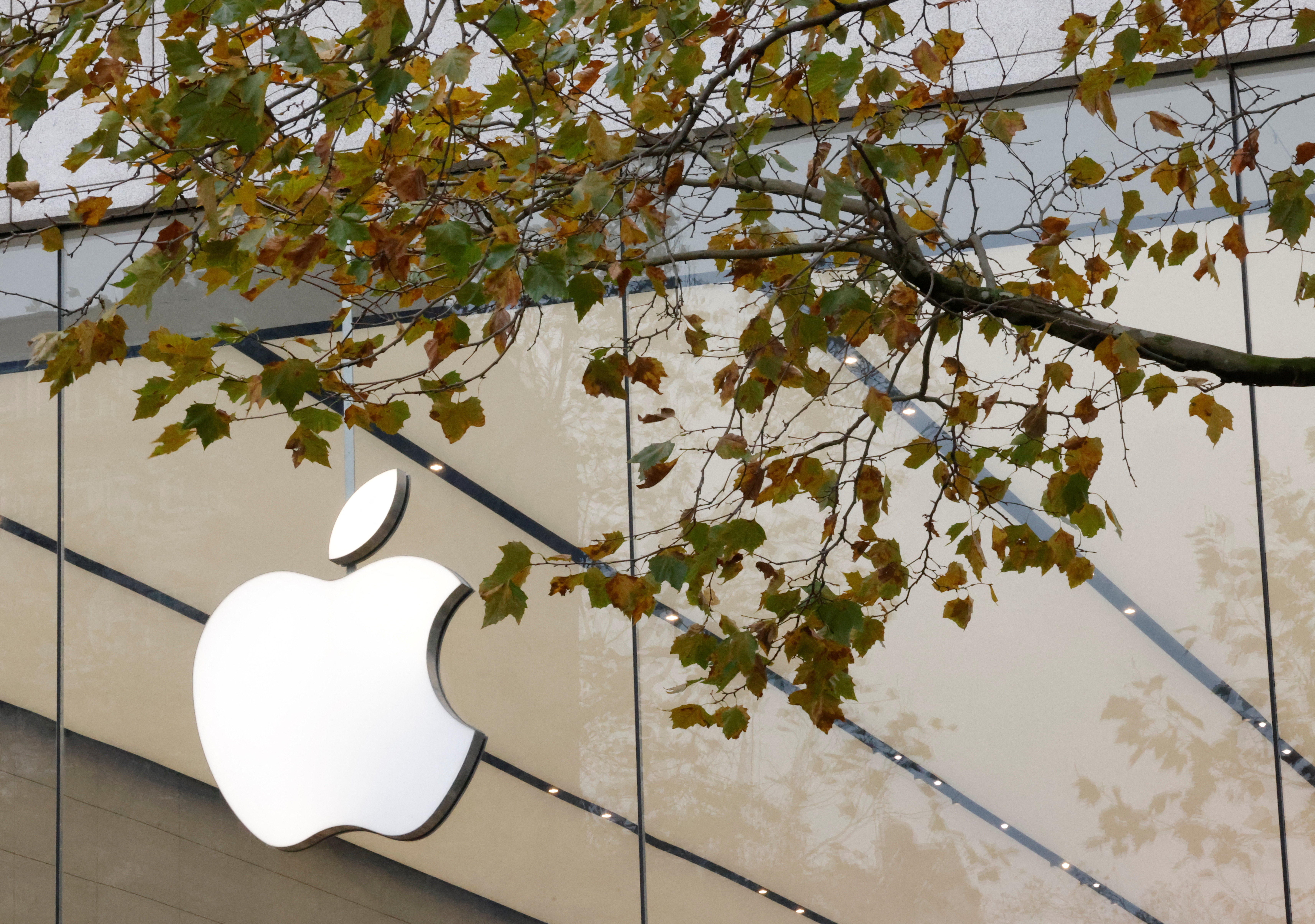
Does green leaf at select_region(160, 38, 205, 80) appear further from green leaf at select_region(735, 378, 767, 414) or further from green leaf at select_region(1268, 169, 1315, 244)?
green leaf at select_region(1268, 169, 1315, 244)

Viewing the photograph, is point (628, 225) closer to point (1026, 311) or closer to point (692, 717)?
point (1026, 311)

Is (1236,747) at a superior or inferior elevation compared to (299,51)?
superior

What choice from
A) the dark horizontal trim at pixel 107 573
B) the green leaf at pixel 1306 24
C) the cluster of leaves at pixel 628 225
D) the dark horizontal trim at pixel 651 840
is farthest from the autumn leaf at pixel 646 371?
the dark horizontal trim at pixel 107 573

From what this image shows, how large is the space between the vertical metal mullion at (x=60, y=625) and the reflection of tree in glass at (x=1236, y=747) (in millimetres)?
5112

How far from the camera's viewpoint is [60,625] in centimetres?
645

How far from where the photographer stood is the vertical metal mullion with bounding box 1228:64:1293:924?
523 cm

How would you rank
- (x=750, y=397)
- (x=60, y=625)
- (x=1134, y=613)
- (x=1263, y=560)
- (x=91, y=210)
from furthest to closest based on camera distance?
(x=60, y=625) < (x=1134, y=613) < (x=1263, y=560) < (x=91, y=210) < (x=750, y=397)

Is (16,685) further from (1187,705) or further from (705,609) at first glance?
(1187,705)

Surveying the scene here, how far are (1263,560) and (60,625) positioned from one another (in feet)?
19.9

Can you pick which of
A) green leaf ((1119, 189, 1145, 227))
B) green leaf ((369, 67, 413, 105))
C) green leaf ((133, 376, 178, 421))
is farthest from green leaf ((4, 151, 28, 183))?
green leaf ((1119, 189, 1145, 227))

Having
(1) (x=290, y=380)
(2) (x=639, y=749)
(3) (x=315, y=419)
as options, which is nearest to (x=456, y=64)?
(1) (x=290, y=380)

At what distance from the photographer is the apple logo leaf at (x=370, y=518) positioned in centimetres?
576

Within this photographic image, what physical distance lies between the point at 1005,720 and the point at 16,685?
512 cm

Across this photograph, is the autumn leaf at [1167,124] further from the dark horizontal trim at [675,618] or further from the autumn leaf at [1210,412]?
the dark horizontal trim at [675,618]
